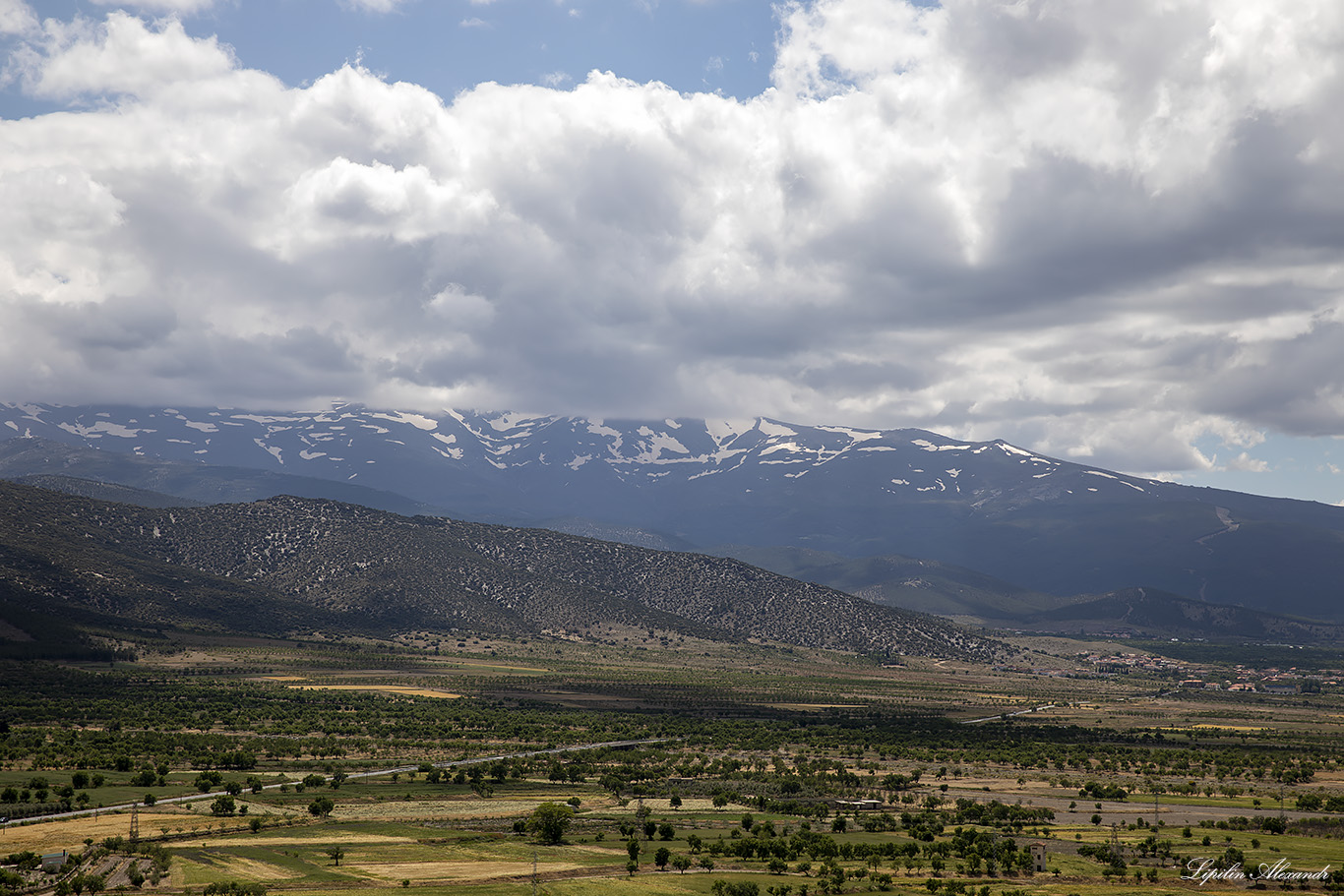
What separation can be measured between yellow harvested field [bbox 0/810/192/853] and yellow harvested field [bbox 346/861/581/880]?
17.7 metres

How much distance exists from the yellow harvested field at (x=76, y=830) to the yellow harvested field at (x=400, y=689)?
3808 inches

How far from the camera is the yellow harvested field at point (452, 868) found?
2682 inches

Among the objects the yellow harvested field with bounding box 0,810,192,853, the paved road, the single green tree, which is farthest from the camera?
the paved road

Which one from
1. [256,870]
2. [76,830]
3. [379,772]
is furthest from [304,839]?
[379,772]

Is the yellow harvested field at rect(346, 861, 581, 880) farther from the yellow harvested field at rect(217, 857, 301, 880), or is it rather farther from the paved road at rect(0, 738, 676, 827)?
the paved road at rect(0, 738, 676, 827)

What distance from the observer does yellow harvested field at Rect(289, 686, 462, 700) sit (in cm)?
17925

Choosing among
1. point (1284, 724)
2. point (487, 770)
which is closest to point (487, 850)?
point (487, 770)

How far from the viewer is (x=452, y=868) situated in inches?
2771

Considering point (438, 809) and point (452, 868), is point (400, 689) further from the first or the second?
point (452, 868)

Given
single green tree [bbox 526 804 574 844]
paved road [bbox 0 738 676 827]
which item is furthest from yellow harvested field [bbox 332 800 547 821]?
paved road [bbox 0 738 676 827]

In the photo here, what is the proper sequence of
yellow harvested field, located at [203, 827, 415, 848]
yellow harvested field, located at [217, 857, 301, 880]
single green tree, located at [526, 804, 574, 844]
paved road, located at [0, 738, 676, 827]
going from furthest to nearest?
paved road, located at [0, 738, 676, 827] → single green tree, located at [526, 804, 574, 844] → yellow harvested field, located at [203, 827, 415, 848] → yellow harvested field, located at [217, 857, 301, 880]

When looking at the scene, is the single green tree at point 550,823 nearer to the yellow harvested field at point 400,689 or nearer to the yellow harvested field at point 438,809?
the yellow harvested field at point 438,809

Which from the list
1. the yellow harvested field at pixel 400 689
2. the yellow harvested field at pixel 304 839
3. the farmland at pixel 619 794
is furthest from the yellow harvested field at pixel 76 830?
the yellow harvested field at pixel 400 689

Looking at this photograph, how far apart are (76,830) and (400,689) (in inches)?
4460
